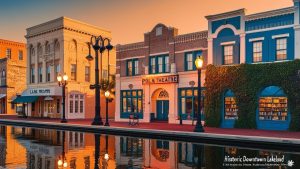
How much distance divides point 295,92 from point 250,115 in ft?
11.7

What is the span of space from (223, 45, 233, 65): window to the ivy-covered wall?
890 millimetres

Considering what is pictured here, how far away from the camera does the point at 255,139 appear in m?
15.1

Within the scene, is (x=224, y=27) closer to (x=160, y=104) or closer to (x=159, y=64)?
(x=159, y=64)

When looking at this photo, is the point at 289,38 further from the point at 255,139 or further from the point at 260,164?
the point at 260,164

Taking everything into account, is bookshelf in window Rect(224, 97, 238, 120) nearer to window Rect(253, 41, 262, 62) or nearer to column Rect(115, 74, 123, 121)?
window Rect(253, 41, 262, 62)

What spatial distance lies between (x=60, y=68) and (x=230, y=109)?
21.6 meters

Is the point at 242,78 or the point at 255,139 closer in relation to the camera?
the point at 255,139

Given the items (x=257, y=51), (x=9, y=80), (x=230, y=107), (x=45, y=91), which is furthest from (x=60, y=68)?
(x=257, y=51)

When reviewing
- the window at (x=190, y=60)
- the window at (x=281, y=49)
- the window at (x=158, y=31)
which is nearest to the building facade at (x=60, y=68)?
the window at (x=158, y=31)

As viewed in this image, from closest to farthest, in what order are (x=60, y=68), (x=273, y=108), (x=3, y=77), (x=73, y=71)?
(x=273, y=108)
(x=60, y=68)
(x=73, y=71)
(x=3, y=77)

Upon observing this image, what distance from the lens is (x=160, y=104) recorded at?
31.3 meters

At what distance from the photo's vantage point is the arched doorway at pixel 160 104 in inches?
1211

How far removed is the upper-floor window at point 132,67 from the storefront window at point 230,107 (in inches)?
438

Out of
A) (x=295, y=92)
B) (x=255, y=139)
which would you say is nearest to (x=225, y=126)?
(x=295, y=92)
